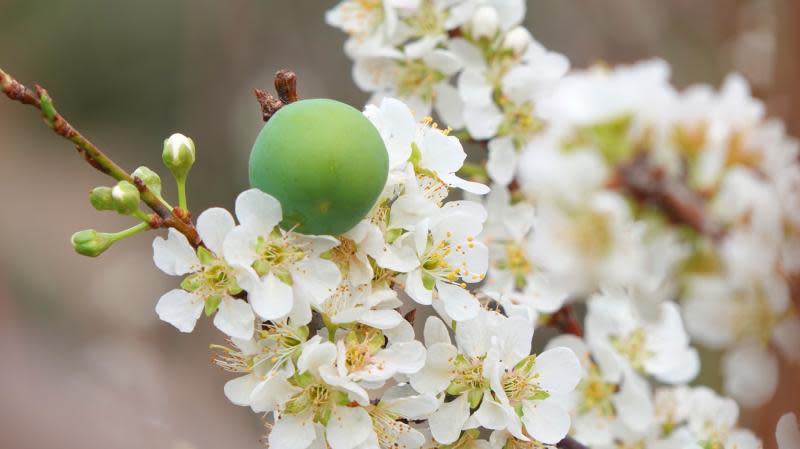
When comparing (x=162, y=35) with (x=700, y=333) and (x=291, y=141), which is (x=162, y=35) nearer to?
(x=291, y=141)

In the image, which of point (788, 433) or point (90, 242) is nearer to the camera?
point (788, 433)

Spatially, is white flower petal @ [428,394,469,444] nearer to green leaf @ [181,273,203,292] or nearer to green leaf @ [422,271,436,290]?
green leaf @ [422,271,436,290]

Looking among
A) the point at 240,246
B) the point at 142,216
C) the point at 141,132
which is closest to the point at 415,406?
the point at 240,246

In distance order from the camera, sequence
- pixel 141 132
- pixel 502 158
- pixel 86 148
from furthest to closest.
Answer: pixel 141 132 < pixel 502 158 < pixel 86 148

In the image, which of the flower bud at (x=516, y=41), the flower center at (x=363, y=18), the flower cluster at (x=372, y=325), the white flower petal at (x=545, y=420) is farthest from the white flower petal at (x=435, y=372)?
the flower center at (x=363, y=18)

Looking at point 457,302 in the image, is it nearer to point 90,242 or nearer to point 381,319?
Result: point 381,319

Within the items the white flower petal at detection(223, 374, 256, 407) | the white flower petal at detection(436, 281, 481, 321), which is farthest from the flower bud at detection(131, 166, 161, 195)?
the white flower petal at detection(436, 281, 481, 321)
